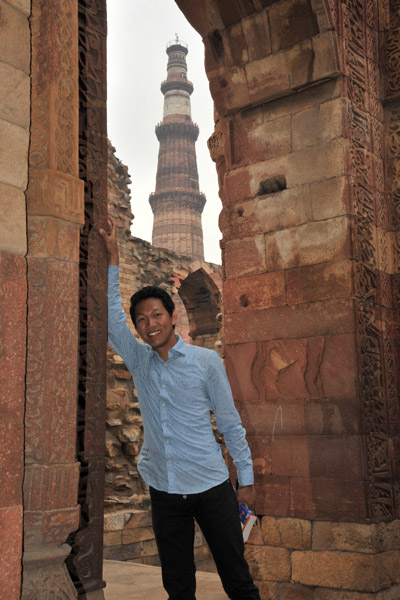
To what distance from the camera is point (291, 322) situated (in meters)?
4.41

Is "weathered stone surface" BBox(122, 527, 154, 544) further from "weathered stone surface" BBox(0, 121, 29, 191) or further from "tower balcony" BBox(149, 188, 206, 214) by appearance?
"tower balcony" BBox(149, 188, 206, 214)

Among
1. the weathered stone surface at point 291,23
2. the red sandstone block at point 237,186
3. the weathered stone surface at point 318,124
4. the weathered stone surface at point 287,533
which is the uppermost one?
the weathered stone surface at point 291,23

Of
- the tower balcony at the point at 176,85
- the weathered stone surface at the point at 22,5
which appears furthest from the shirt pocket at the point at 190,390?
the tower balcony at the point at 176,85

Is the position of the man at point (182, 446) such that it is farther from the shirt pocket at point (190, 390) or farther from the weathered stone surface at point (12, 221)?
the weathered stone surface at point (12, 221)

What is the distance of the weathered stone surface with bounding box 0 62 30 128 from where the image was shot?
2.09 m

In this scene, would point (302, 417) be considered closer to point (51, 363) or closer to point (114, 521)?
point (51, 363)

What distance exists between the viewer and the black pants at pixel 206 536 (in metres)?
2.44

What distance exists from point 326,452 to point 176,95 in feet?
143

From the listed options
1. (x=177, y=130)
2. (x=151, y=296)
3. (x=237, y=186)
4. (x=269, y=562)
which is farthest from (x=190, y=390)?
(x=177, y=130)

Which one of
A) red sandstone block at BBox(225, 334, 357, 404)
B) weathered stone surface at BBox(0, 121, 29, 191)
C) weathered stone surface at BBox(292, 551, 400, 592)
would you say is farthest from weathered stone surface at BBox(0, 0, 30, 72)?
weathered stone surface at BBox(292, 551, 400, 592)

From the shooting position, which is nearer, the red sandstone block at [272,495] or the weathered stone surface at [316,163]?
the red sandstone block at [272,495]

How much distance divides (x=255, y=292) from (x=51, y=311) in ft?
8.72

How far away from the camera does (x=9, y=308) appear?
200cm

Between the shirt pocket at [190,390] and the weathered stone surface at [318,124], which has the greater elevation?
the weathered stone surface at [318,124]
